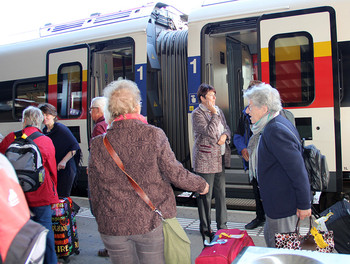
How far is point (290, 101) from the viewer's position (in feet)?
16.0

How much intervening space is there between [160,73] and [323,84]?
2.74 m

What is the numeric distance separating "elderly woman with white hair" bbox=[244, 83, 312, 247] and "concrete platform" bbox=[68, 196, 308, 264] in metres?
1.52

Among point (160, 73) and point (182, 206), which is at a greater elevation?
point (160, 73)

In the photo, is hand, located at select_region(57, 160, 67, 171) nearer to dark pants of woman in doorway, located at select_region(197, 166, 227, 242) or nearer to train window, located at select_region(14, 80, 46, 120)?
dark pants of woman in doorway, located at select_region(197, 166, 227, 242)

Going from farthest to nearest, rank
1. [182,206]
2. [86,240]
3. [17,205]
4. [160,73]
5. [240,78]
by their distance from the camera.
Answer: [240,78] < [160,73] < [182,206] < [86,240] < [17,205]

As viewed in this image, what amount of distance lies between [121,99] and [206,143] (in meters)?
2.10

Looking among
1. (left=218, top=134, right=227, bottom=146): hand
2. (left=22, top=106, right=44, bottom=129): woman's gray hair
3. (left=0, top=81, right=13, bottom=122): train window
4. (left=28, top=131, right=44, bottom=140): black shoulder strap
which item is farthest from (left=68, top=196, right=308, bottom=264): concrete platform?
(left=0, top=81, right=13, bottom=122): train window

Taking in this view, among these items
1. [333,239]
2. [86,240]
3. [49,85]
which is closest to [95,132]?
[86,240]

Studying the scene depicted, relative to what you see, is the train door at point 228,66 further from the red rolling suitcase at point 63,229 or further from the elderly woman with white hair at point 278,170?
the elderly woman with white hair at point 278,170

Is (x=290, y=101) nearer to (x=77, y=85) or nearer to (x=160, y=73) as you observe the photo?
(x=160, y=73)

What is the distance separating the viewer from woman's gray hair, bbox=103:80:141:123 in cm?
228

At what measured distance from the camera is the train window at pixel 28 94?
23.5ft

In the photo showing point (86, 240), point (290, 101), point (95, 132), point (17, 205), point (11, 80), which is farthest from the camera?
point (11, 80)

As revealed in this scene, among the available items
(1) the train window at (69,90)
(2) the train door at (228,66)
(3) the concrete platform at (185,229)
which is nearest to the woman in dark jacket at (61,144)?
(3) the concrete platform at (185,229)
